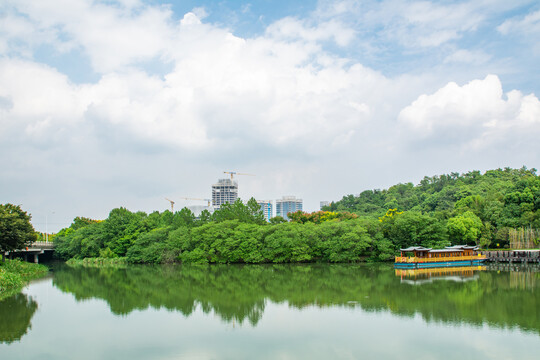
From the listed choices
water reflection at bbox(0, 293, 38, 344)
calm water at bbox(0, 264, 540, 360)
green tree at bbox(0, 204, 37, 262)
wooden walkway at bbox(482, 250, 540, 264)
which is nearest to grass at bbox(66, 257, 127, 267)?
green tree at bbox(0, 204, 37, 262)

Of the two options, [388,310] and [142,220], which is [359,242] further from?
[142,220]

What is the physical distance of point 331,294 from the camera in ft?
69.4

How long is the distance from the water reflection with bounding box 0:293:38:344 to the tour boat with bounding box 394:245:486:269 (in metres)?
25.8

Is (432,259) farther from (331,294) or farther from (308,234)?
(331,294)

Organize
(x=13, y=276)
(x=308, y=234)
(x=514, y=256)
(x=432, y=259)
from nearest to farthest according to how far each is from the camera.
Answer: (x=13, y=276), (x=432, y=259), (x=514, y=256), (x=308, y=234)

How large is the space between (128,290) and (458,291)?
18.0 metres

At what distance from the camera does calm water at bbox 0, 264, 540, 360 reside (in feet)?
39.9

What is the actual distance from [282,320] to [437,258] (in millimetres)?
24029

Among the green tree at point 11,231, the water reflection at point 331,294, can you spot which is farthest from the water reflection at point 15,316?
the green tree at point 11,231

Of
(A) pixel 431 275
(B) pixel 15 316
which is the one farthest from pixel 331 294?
(B) pixel 15 316

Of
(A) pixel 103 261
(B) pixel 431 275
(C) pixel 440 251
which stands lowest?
(A) pixel 103 261

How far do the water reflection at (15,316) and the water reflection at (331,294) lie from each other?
3.06 metres

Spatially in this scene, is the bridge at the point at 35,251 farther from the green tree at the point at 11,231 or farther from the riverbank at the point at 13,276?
the green tree at the point at 11,231

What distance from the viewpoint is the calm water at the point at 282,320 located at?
12164 mm
